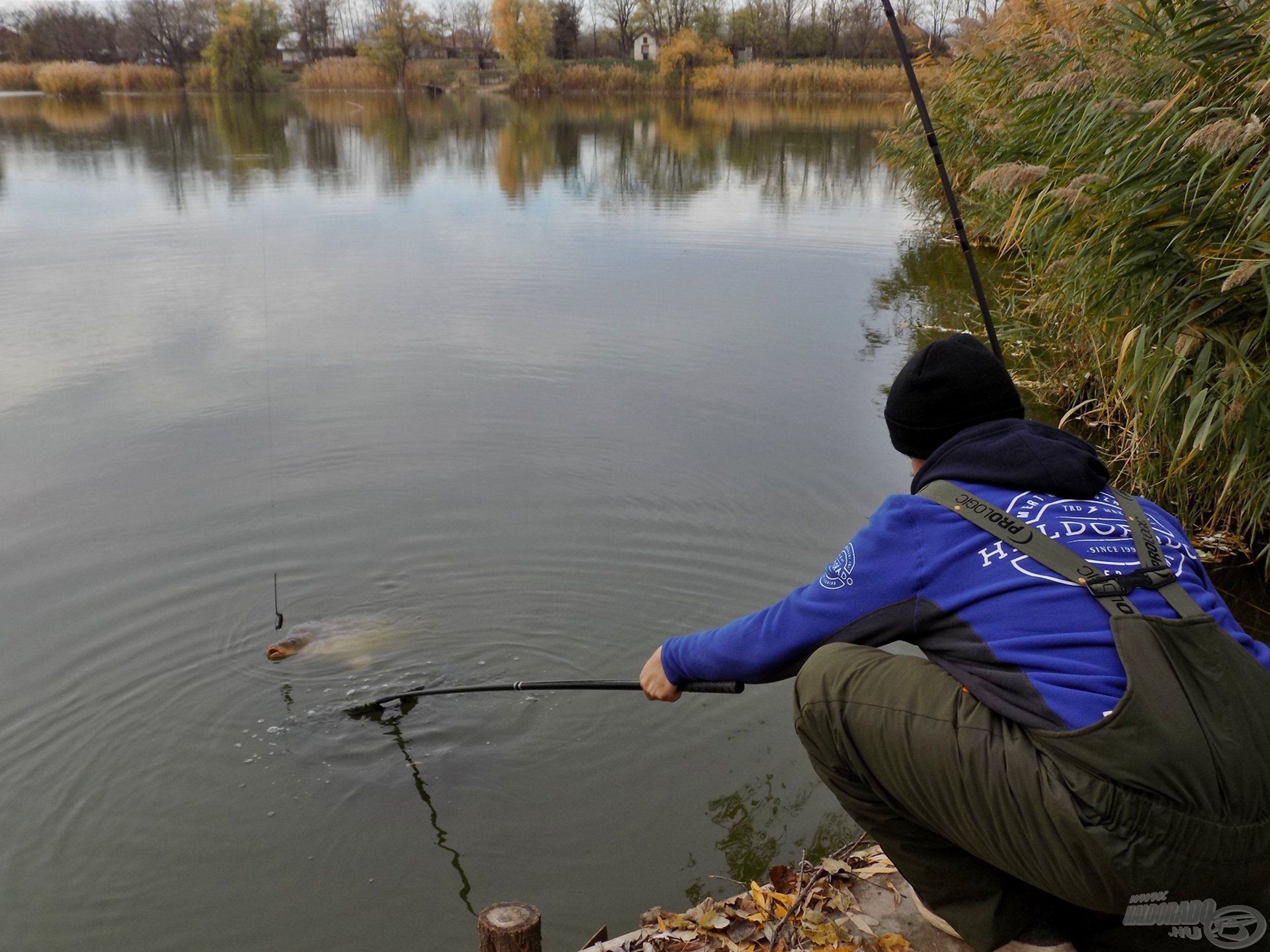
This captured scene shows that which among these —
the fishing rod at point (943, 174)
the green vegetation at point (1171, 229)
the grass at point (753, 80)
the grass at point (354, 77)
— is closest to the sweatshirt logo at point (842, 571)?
the fishing rod at point (943, 174)

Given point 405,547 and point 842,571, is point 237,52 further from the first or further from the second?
point 842,571

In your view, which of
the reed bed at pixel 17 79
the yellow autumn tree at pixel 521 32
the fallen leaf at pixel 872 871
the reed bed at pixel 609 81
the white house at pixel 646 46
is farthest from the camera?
the white house at pixel 646 46

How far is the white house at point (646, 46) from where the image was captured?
55469 mm

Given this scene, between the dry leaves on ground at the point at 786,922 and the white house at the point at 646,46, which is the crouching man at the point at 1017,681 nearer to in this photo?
the dry leaves on ground at the point at 786,922

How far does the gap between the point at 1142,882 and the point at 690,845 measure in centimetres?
153

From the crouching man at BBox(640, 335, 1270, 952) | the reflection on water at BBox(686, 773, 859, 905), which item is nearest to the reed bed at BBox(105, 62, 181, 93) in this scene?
the reflection on water at BBox(686, 773, 859, 905)

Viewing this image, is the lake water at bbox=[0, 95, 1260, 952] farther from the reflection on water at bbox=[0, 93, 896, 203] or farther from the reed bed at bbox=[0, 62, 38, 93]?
the reed bed at bbox=[0, 62, 38, 93]

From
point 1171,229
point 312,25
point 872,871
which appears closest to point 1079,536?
point 872,871

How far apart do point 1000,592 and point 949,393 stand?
436 millimetres

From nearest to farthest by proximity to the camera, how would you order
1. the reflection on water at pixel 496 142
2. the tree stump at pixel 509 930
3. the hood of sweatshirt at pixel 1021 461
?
1. the hood of sweatshirt at pixel 1021 461
2. the tree stump at pixel 509 930
3. the reflection on water at pixel 496 142

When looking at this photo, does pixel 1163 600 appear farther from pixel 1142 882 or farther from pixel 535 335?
pixel 535 335

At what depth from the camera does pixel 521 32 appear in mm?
39250

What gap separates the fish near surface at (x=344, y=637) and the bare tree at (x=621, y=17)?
58494 mm

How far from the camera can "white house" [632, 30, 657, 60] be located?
182 feet
